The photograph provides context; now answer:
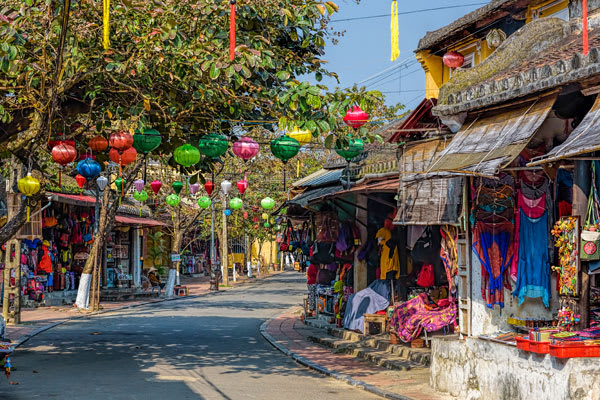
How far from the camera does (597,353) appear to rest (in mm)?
7965

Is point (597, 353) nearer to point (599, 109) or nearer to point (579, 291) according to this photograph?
point (579, 291)

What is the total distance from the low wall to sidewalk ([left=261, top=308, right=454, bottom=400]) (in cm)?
40

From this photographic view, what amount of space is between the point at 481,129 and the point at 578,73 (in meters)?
1.87

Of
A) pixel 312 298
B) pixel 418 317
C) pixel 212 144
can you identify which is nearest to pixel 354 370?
pixel 418 317

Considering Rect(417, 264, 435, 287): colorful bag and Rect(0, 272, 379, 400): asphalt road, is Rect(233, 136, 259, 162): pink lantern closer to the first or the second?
Rect(0, 272, 379, 400): asphalt road

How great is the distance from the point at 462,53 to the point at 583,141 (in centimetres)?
974

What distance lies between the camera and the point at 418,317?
554 inches

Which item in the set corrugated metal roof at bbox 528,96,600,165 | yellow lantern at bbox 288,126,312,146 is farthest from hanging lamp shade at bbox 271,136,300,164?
corrugated metal roof at bbox 528,96,600,165

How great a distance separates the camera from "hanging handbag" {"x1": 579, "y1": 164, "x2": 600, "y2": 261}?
7996 mm

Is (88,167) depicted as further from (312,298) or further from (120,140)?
(312,298)

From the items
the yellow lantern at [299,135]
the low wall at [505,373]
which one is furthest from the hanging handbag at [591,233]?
the yellow lantern at [299,135]

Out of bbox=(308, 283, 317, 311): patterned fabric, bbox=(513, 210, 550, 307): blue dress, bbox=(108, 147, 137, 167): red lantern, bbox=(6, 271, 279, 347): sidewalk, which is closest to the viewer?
bbox=(513, 210, 550, 307): blue dress

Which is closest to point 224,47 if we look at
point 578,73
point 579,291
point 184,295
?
point 578,73

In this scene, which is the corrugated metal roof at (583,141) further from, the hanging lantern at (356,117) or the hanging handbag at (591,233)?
the hanging lantern at (356,117)
